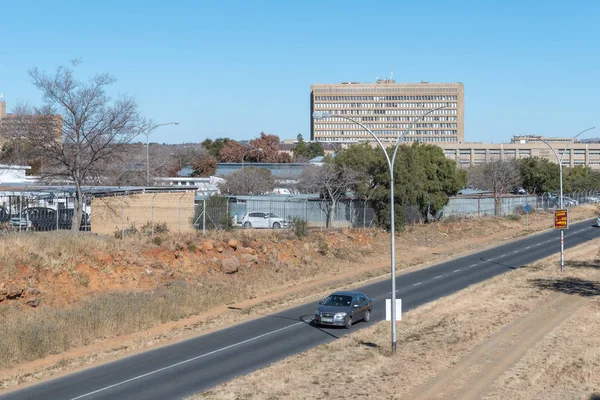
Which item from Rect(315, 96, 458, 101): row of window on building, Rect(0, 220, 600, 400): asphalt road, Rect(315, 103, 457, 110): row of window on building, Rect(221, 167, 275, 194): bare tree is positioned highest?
Rect(315, 96, 458, 101): row of window on building

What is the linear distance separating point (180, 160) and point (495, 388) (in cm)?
10255

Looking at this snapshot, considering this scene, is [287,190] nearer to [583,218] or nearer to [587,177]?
[583,218]

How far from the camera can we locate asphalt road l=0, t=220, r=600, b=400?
20938 millimetres

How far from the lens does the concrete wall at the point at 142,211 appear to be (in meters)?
43.5

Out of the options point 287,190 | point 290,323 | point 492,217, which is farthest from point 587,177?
point 290,323

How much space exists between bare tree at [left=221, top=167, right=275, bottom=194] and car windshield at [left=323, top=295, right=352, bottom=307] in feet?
151

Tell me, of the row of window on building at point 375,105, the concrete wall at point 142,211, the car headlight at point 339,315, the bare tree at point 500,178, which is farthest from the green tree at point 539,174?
the row of window on building at point 375,105

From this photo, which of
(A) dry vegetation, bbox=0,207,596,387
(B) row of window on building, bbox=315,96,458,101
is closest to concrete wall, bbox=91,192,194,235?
(A) dry vegetation, bbox=0,207,596,387

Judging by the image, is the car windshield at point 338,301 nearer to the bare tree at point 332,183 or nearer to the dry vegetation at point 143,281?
the dry vegetation at point 143,281

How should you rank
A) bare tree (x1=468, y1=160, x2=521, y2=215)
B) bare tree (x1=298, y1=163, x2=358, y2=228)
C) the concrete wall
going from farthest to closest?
bare tree (x1=468, y1=160, x2=521, y2=215), bare tree (x1=298, y1=163, x2=358, y2=228), the concrete wall

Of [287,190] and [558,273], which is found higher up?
[287,190]

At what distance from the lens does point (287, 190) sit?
84.2 metres

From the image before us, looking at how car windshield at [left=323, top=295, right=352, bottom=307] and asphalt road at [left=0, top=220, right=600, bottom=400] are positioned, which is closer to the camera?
asphalt road at [left=0, top=220, right=600, bottom=400]

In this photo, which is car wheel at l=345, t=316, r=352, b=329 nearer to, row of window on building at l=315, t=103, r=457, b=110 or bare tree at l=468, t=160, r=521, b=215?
bare tree at l=468, t=160, r=521, b=215
